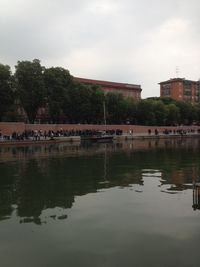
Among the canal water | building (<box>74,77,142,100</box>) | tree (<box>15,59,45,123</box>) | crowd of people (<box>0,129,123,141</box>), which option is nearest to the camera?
the canal water

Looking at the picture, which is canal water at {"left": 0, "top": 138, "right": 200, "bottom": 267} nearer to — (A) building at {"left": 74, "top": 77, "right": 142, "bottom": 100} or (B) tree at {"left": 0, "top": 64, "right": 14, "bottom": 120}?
(B) tree at {"left": 0, "top": 64, "right": 14, "bottom": 120}

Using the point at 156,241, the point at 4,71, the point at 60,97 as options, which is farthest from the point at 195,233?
the point at 60,97

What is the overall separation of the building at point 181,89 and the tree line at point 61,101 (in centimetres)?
5016

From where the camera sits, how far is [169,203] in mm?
16094

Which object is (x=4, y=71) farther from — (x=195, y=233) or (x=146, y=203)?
(x=195, y=233)

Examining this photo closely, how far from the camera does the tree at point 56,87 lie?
79.1 metres

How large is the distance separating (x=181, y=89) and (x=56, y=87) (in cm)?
8825

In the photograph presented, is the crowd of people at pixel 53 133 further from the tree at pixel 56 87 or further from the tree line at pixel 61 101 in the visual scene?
the tree line at pixel 61 101

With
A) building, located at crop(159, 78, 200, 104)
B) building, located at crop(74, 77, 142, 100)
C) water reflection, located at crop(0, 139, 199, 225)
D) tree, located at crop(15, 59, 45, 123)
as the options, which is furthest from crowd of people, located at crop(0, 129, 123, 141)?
building, located at crop(159, 78, 200, 104)

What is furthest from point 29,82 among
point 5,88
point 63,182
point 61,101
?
point 63,182

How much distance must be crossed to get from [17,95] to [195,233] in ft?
217

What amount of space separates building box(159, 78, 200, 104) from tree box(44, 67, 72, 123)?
268 ft

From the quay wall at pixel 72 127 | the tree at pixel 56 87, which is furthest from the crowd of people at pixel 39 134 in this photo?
the tree at pixel 56 87

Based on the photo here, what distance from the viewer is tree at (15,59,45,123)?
75.6 meters
